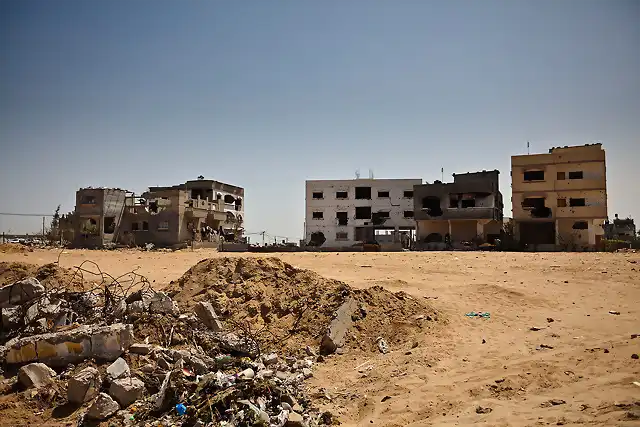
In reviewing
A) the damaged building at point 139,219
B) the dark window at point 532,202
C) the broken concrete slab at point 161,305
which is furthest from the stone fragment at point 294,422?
the dark window at point 532,202

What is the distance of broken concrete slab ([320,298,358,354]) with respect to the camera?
8.04m

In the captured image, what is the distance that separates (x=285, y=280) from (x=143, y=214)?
32654 millimetres

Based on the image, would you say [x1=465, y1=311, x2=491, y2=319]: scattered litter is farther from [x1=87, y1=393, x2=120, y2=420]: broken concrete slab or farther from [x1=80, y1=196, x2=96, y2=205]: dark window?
[x1=80, y1=196, x2=96, y2=205]: dark window

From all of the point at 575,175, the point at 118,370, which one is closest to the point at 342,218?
the point at 575,175

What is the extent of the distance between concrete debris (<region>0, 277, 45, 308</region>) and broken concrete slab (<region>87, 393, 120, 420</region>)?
3351 mm

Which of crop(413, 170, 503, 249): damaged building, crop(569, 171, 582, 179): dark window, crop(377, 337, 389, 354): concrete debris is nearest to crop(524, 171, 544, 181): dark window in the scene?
crop(569, 171, 582, 179): dark window

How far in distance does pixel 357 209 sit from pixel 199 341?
37.6 metres

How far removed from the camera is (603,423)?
4.21m

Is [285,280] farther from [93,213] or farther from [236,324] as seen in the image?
[93,213]

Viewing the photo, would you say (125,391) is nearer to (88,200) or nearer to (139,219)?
(139,219)

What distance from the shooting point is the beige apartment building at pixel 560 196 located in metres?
34.9

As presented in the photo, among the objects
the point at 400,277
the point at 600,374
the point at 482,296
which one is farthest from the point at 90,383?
the point at 400,277

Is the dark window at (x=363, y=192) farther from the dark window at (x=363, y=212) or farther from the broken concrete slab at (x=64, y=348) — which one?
the broken concrete slab at (x=64, y=348)

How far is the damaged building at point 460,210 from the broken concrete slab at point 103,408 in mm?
32088
